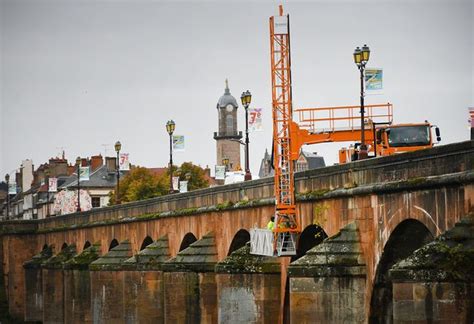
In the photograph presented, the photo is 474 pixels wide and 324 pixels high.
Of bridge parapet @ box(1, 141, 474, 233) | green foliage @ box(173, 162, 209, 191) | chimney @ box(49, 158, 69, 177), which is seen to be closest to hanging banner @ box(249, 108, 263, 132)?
bridge parapet @ box(1, 141, 474, 233)

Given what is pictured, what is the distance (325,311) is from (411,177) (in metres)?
4.70

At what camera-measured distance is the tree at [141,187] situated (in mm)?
118969

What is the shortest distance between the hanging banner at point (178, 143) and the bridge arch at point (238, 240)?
29560 millimetres

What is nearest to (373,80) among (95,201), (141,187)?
(141,187)

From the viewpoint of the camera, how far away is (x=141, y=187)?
120 metres

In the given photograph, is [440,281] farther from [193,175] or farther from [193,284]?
[193,175]

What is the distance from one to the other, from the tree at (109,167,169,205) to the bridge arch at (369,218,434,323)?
84655 millimetres

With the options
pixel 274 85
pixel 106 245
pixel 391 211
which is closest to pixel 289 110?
pixel 274 85

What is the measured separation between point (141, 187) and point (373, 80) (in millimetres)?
79807

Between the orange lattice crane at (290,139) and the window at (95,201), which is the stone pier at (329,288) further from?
the window at (95,201)

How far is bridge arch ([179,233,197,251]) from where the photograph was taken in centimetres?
5347

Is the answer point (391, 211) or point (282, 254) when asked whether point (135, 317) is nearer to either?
point (282, 254)

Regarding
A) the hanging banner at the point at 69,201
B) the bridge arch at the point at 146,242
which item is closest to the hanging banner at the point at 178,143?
the bridge arch at the point at 146,242

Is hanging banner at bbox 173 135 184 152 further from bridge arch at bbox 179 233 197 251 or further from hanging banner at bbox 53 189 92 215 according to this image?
hanging banner at bbox 53 189 92 215
